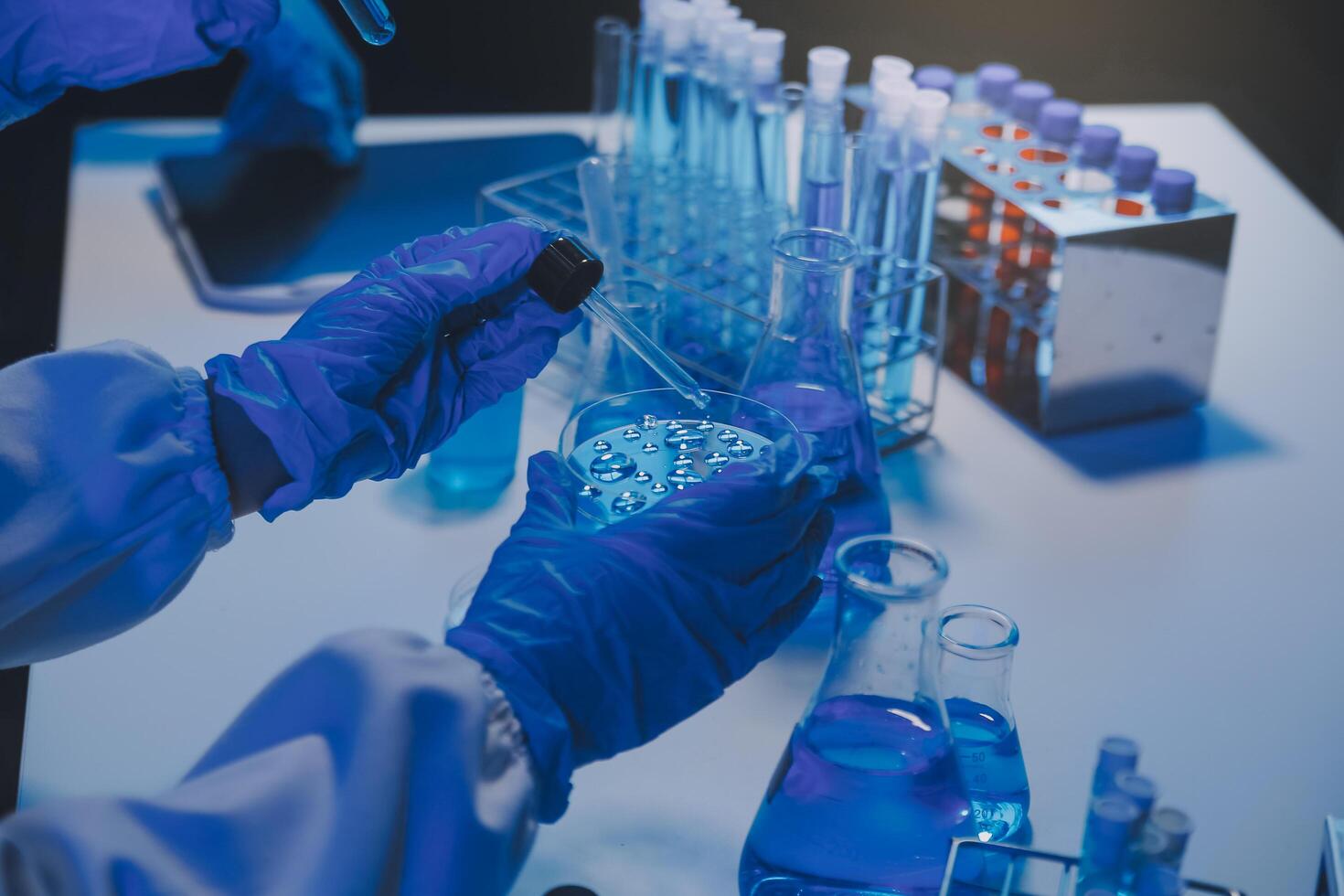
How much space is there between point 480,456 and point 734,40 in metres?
0.58

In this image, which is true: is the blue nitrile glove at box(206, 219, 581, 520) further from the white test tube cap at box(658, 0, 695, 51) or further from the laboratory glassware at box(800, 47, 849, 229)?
the white test tube cap at box(658, 0, 695, 51)

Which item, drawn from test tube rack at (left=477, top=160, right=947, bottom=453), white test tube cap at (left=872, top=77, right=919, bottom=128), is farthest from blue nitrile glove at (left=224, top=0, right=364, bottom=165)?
white test tube cap at (left=872, top=77, right=919, bottom=128)

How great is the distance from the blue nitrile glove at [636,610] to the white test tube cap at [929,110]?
64 cm

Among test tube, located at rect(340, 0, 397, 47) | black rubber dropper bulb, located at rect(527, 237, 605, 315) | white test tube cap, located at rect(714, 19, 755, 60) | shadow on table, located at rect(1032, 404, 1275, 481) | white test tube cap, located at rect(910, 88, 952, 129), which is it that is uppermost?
test tube, located at rect(340, 0, 397, 47)

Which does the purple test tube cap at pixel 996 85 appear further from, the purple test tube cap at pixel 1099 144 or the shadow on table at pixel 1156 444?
the shadow on table at pixel 1156 444

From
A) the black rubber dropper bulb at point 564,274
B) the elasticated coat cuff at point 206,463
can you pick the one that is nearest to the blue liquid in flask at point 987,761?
the black rubber dropper bulb at point 564,274

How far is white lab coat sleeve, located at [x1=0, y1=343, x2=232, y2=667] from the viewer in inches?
36.5

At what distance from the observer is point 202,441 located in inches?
39.6

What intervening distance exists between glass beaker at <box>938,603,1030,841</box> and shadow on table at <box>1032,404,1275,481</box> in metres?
0.59

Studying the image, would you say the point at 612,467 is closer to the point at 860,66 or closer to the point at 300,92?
the point at 300,92

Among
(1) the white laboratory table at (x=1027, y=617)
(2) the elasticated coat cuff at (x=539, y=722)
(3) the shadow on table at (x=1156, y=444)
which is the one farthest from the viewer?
(3) the shadow on table at (x=1156, y=444)

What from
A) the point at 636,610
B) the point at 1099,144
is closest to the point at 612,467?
the point at 636,610

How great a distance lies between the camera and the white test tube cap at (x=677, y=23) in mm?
1618

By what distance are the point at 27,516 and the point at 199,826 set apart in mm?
360
